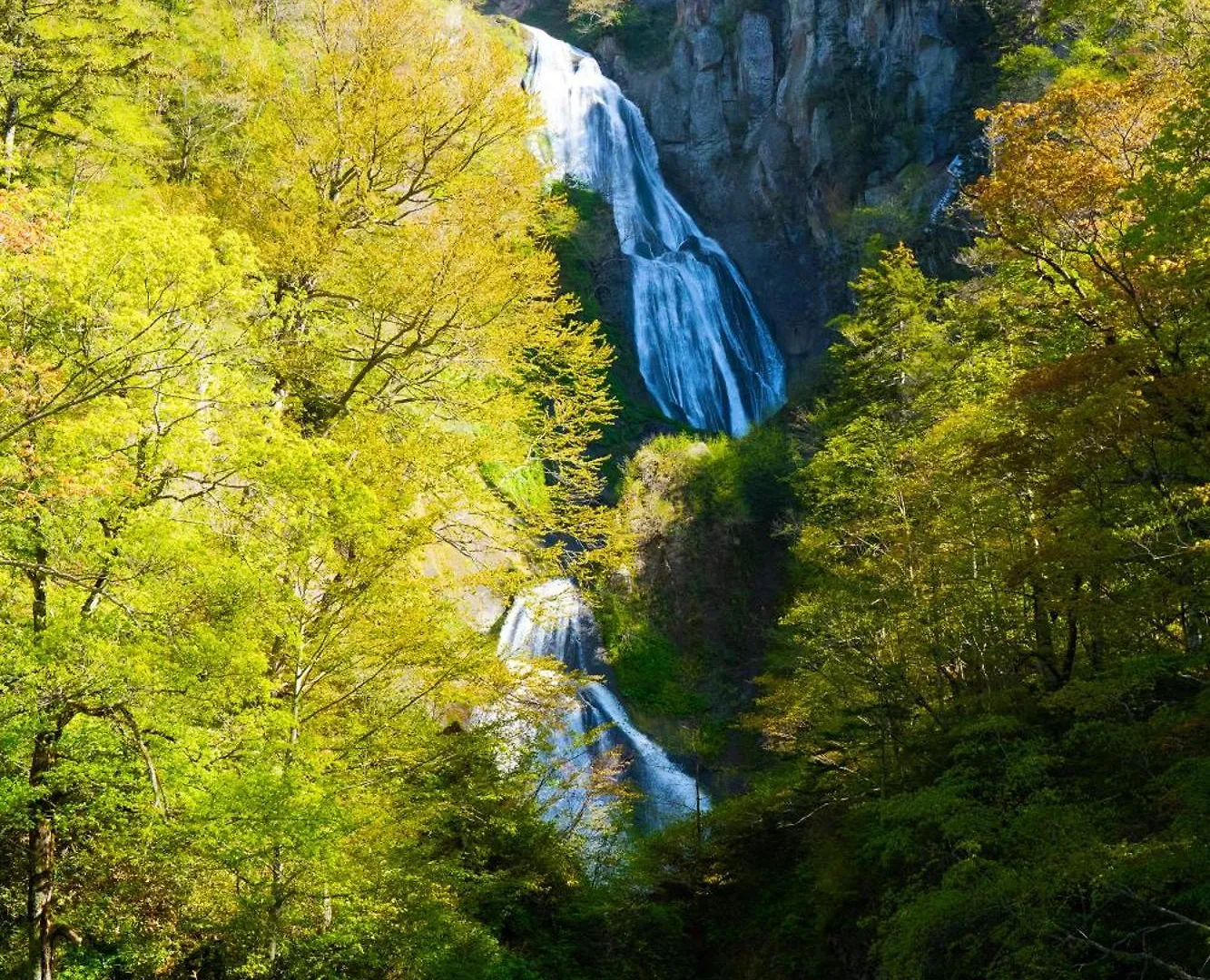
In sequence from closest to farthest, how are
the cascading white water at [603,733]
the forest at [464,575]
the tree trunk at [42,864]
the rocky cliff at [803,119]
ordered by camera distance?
the forest at [464,575] → the tree trunk at [42,864] → the cascading white water at [603,733] → the rocky cliff at [803,119]

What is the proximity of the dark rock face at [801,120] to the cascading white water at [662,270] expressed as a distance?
1.67 metres

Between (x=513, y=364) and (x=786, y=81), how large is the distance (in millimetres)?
37535

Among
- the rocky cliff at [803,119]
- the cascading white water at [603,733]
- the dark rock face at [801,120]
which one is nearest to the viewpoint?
the cascading white water at [603,733]

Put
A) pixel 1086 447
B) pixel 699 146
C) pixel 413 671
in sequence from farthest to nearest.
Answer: pixel 699 146
pixel 413 671
pixel 1086 447

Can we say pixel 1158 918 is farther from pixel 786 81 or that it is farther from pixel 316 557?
pixel 786 81

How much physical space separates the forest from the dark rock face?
22.8 m

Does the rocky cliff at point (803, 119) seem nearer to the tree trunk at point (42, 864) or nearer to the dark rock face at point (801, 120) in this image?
the dark rock face at point (801, 120)

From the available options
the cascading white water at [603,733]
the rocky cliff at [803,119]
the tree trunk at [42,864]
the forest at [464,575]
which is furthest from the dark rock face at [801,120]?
the tree trunk at [42,864]

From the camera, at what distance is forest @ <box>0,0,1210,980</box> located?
6.29 metres

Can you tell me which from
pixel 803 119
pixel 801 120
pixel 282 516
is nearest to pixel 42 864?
pixel 282 516

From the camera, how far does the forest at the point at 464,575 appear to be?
248 inches

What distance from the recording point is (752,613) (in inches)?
1075

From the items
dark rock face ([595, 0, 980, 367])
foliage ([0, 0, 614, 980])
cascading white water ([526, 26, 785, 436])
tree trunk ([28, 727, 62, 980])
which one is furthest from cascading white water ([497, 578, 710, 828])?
dark rock face ([595, 0, 980, 367])

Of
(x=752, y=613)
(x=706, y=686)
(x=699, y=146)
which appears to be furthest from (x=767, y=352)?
(x=706, y=686)
